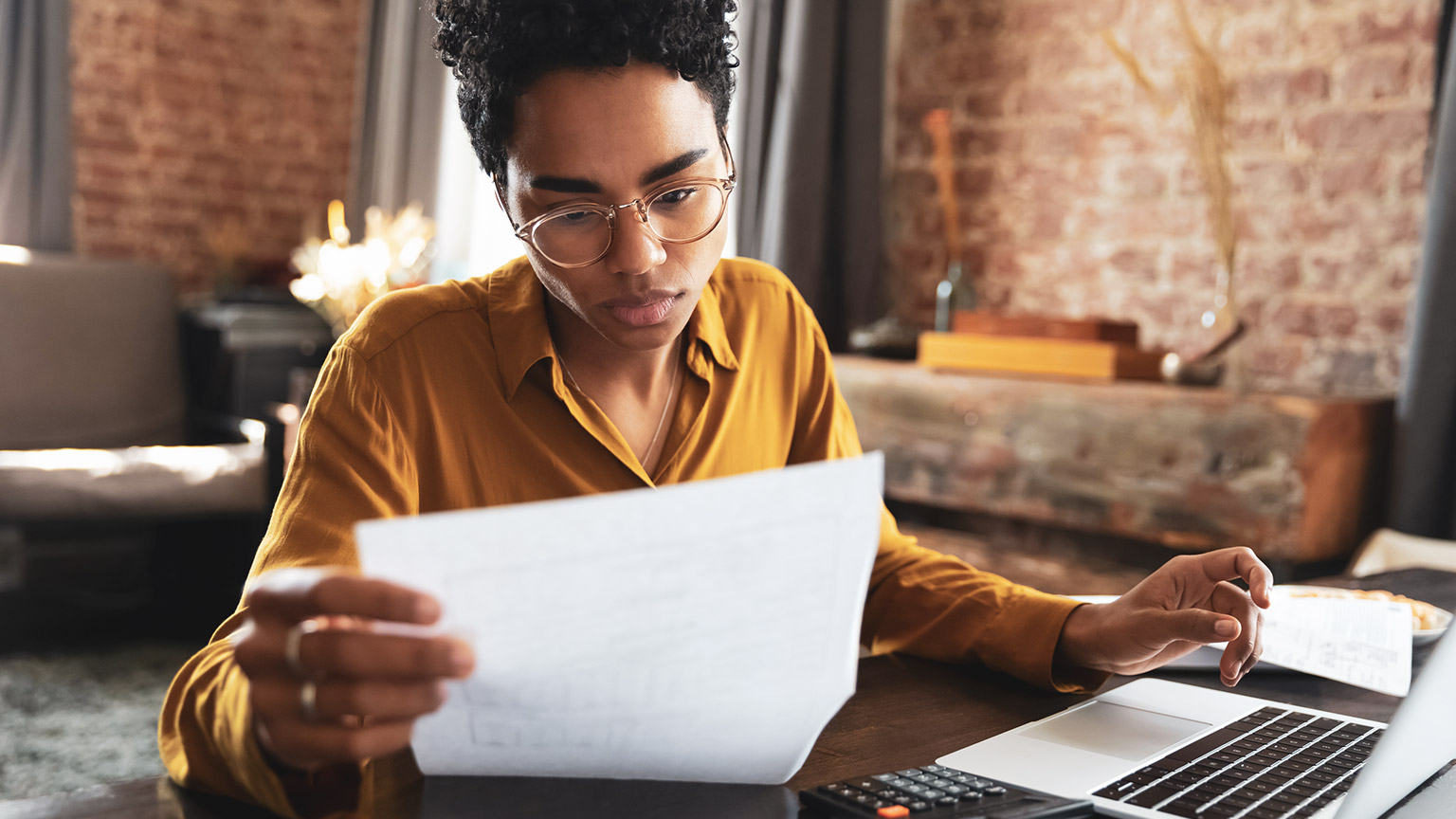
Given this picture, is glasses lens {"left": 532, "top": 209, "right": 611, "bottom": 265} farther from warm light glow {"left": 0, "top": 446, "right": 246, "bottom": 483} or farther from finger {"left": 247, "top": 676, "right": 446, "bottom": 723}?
warm light glow {"left": 0, "top": 446, "right": 246, "bottom": 483}

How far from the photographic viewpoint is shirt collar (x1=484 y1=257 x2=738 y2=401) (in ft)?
3.52

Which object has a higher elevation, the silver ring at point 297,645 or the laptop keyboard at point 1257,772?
the silver ring at point 297,645

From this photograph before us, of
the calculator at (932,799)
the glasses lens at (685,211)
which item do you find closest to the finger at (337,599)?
the calculator at (932,799)

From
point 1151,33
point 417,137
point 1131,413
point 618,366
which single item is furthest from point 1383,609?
point 417,137

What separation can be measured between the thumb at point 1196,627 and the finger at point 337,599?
598 millimetres

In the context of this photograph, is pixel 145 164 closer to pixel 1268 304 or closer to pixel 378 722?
pixel 1268 304

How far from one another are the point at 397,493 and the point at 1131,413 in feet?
5.76

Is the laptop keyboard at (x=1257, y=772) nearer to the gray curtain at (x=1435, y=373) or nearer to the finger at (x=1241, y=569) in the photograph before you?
the finger at (x=1241, y=569)

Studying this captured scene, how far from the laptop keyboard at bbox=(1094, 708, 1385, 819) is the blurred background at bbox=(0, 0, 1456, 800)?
1.46m

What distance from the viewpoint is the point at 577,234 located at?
99 cm

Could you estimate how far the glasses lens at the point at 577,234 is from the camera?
987 millimetres

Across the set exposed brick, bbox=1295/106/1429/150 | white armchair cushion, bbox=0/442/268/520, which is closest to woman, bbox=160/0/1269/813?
exposed brick, bbox=1295/106/1429/150

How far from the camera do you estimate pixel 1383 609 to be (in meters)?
1.12

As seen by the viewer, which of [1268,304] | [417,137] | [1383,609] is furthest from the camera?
[417,137]
